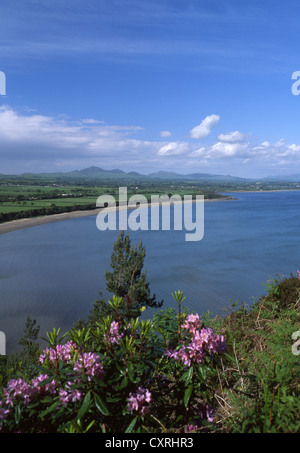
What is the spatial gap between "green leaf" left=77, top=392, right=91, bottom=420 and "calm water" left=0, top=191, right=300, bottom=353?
8.04 m

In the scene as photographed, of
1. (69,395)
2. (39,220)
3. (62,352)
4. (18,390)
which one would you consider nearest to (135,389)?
(69,395)

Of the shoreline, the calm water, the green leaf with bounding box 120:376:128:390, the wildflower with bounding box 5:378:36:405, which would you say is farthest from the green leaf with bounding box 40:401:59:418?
the shoreline

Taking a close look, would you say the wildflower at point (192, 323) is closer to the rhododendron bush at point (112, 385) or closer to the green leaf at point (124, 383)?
the rhododendron bush at point (112, 385)

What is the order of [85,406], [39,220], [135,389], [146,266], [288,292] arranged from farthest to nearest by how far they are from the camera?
[39,220]
[146,266]
[288,292]
[135,389]
[85,406]

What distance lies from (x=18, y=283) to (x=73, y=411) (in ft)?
81.0

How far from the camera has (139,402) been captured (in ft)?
5.48

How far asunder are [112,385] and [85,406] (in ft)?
0.75

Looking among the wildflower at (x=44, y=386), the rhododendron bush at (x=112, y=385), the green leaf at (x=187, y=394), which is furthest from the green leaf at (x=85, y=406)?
the green leaf at (x=187, y=394)

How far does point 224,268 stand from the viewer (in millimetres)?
26688

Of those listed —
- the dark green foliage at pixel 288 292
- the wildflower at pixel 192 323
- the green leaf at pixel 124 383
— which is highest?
the wildflower at pixel 192 323

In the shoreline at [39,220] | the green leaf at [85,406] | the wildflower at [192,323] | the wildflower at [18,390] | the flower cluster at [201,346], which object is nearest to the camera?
the green leaf at [85,406]

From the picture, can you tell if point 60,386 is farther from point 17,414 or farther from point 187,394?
point 187,394

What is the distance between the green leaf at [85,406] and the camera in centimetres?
158
